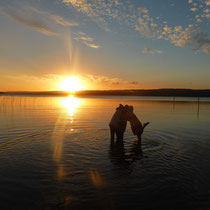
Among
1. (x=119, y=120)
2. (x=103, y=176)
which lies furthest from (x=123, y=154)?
(x=103, y=176)

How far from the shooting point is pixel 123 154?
34.2 ft

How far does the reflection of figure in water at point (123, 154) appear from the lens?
9.35m

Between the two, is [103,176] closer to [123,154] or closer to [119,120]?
[123,154]

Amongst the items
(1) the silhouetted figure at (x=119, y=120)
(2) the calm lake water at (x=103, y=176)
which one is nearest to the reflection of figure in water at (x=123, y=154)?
(2) the calm lake water at (x=103, y=176)

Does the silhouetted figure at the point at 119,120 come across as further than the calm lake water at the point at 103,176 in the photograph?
Yes

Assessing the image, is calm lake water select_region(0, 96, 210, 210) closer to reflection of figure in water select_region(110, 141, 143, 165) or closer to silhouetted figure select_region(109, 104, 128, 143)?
reflection of figure in water select_region(110, 141, 143, 165)

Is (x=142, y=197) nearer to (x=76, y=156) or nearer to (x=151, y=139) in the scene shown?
(x=76, y=156)

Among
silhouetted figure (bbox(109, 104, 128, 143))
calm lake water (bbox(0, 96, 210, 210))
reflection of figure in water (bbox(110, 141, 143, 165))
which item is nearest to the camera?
calm lake water (bbox(0, 96, 210, 210))

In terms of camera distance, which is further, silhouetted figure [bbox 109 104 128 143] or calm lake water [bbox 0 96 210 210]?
silhouetted figure [bbox 109 104 128 143]

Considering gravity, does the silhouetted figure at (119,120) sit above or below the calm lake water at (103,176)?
above

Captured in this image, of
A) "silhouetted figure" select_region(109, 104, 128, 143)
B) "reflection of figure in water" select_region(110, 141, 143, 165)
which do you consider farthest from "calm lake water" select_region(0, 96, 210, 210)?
"silhouetted figure" select_region(109, 104, 128, 143)

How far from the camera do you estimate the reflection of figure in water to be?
935cm

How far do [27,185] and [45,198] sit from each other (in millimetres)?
1301

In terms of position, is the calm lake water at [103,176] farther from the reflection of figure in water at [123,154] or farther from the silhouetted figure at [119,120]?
the silhouetted figure at [119,120]
